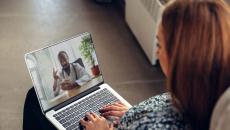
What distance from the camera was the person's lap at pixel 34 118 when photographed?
136 cm

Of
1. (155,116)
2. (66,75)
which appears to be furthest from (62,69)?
(155,116)

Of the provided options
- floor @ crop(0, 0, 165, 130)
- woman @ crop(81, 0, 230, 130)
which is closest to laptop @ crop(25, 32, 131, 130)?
woman @ crop(81, 0, 230, 130)

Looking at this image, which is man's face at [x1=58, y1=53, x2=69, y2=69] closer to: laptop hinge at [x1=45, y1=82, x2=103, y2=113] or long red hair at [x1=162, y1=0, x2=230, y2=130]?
laptop hinge at [x1=45, y1=82, x2=103, y2=113]

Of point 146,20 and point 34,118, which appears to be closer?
Answer: point 34,118

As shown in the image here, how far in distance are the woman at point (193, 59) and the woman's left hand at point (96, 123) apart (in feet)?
0.93

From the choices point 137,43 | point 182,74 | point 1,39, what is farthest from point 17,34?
point 182,74

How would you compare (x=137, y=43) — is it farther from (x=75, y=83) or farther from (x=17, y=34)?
(x=75, y=83)

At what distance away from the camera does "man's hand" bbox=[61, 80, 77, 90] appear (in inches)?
54.8

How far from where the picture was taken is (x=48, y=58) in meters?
1.33

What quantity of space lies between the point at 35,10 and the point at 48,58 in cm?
153

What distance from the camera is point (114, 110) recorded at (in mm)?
1312

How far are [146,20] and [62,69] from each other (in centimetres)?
99

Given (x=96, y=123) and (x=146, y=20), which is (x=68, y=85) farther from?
(x=146, y=20)

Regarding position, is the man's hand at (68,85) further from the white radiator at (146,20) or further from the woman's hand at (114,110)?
the white radiator at (146,20)
